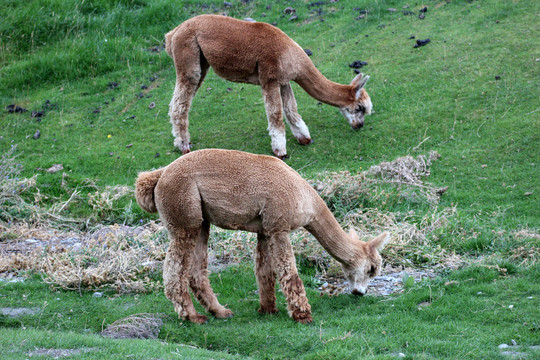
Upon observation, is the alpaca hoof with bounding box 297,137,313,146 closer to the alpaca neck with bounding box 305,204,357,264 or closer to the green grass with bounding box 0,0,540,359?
the green grass with bounding box 0,0,540,359

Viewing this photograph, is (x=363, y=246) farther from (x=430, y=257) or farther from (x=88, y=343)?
(x=88, y=343)

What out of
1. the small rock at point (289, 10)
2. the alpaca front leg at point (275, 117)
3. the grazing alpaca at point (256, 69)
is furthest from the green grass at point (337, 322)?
the small rock at point (289, 10)

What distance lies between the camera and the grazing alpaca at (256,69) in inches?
508

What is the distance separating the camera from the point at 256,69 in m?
13.1

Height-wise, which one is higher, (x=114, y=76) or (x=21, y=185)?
(x=114, y=76)

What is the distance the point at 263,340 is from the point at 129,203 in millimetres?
5994

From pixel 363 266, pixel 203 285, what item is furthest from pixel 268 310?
pixel 363 266

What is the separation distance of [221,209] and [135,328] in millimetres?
1602

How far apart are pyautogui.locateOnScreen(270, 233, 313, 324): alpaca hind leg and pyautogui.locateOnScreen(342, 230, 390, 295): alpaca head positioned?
918 millimetres

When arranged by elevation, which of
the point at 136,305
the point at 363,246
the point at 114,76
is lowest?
the point at 136,305

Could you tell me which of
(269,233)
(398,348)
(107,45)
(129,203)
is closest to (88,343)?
(269,233)

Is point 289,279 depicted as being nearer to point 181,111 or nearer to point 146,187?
point 146,187

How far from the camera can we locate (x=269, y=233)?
7.35m

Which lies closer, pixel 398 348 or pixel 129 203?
pixel 398 348
